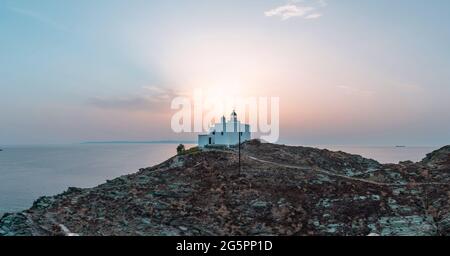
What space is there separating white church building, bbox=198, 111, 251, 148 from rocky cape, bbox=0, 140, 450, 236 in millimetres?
24115

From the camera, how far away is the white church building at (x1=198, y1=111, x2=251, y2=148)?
→ 176ft

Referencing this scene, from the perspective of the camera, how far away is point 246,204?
21.6m

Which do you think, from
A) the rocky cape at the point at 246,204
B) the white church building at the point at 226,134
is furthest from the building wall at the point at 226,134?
the rocky cape at the point at 246,204

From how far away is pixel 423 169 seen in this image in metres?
28.8

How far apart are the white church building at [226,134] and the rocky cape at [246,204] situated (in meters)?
24.1

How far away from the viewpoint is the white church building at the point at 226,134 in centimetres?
5350

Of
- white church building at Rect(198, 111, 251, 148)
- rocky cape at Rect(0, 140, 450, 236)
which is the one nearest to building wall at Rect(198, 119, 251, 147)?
white church building at Rect(198, 111, 251, 148)

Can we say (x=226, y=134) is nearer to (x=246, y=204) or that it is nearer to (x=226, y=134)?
(x=226, y=134)

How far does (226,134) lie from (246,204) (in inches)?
1273

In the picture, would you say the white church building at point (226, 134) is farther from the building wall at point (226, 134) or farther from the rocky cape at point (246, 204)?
the rocky cape at point (246, 204)

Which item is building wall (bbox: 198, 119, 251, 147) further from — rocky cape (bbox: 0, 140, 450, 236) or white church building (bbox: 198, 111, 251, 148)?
rocky cape (bbox: 0, 140, 450, 236)

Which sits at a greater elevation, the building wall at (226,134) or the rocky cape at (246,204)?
the building wall at (226,134)

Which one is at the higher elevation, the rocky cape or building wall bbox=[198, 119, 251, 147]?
building wall bbox=[198, 119, 251, 147]

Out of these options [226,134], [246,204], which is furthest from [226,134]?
[246,204]
